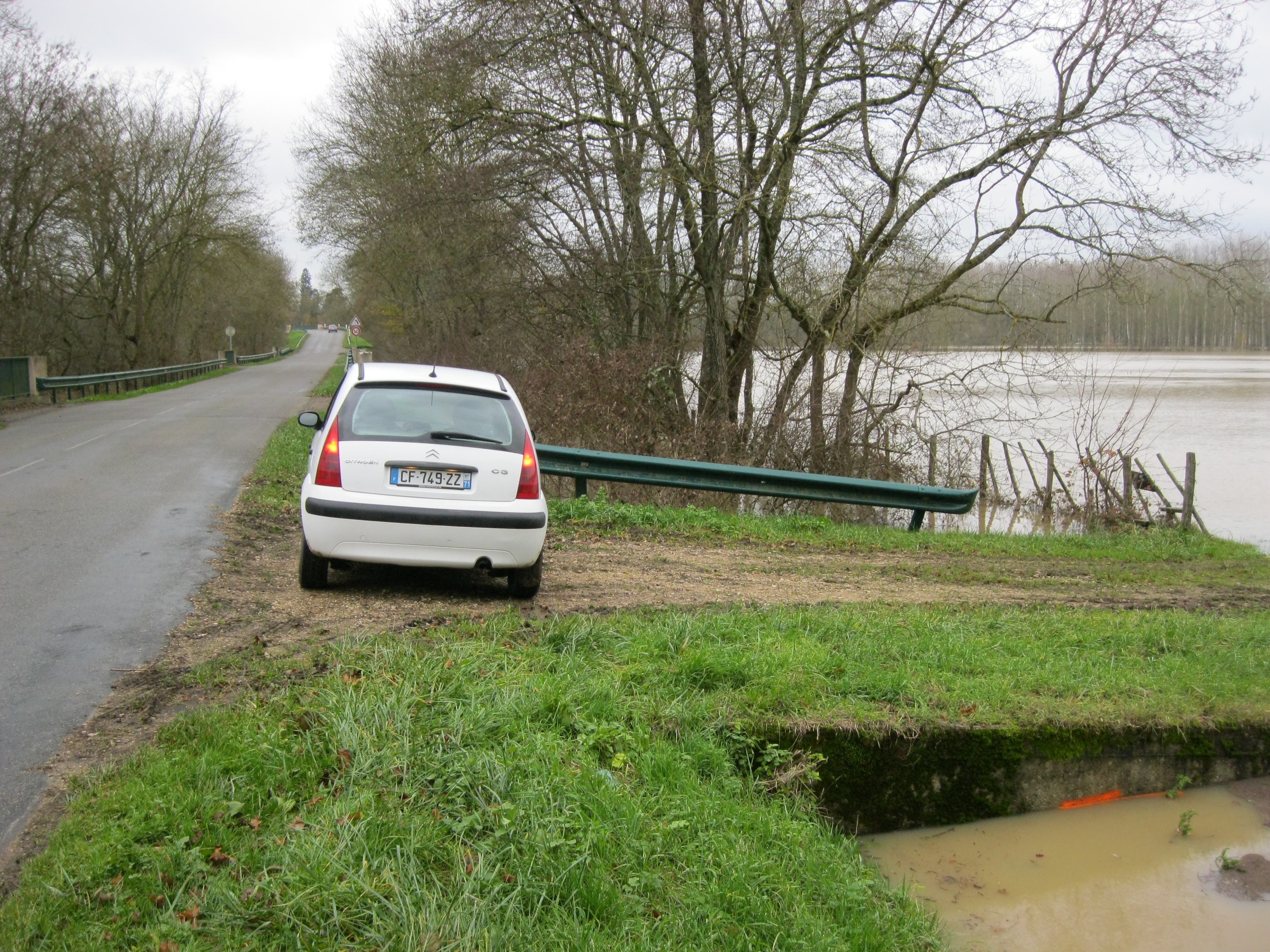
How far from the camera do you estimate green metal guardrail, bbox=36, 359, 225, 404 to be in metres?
29.2

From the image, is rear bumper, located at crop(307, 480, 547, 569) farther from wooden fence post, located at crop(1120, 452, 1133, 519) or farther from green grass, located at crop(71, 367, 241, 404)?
green grass, located at crop(71, 367, 241, 404)

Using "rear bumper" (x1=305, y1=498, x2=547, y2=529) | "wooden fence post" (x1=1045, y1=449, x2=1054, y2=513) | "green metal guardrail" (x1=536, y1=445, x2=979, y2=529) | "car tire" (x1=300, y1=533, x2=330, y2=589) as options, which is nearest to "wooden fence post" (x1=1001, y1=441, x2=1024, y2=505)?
"wooden fence post" (x1=1045, y1=449, x2=1054, y2=513)

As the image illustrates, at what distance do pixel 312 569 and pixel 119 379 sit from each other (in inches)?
1278

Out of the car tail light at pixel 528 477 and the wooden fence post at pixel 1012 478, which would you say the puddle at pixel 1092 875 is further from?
the wooden fence post at pixel 1012 478

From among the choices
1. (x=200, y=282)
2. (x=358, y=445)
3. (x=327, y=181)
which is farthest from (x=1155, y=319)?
(x=200, y=282)

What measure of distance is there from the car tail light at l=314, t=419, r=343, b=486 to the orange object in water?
472 centimetres

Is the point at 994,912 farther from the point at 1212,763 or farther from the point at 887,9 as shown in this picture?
the point at 887,9

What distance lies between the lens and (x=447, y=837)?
360cm

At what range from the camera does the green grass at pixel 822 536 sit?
35.3 ft

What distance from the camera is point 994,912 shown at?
4555 millimetres

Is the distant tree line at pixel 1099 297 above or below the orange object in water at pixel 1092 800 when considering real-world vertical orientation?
above

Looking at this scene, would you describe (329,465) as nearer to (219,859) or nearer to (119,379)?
(219,859)

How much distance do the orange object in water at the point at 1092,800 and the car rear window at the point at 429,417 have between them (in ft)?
13.3

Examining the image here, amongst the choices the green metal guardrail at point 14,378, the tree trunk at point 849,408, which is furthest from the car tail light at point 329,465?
the green metal guardrail at point 14,378
